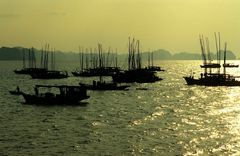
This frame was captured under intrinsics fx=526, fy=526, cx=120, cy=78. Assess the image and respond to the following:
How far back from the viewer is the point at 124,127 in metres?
64.8

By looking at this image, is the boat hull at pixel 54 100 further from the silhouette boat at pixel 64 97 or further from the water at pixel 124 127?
the water at pixel 124 127

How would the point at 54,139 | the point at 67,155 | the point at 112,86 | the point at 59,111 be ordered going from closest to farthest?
the point at 67,155 < the point at 54,139 < the point at 59,111 < the point at 112,86

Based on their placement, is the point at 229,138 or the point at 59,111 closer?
the point at 229,138

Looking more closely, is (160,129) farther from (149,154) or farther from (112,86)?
(112,86)

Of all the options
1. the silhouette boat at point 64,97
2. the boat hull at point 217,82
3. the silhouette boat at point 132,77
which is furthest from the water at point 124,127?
the silhouette boat at point 132,77

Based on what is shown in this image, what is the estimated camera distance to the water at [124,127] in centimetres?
5028

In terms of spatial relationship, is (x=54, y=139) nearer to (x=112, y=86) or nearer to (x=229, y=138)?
(x=229, y=138)

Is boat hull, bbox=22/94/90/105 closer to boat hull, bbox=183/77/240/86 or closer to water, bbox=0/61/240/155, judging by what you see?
water, bbox=0/61/240/155

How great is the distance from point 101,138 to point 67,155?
922cm

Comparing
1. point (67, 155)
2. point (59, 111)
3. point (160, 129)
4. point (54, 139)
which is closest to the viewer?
point (67, 155)

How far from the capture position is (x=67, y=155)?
47.4 m

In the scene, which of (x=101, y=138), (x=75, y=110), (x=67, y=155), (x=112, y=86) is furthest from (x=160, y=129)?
(x=112, y=86)

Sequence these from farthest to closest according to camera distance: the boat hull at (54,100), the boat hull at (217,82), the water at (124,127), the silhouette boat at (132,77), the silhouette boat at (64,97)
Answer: the silhouette boat at (132,77), the boat hull at (217,82), the boat hull at (54,100), the silhouette boat at (64,97), the water at (124,127)

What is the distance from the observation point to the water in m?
50.3
